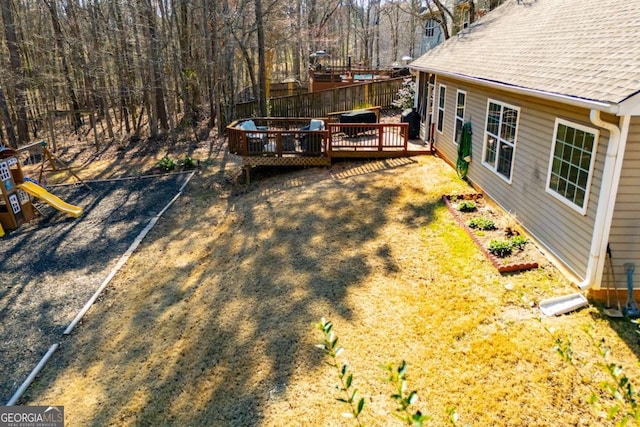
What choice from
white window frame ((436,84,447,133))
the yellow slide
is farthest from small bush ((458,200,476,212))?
the yellow slide

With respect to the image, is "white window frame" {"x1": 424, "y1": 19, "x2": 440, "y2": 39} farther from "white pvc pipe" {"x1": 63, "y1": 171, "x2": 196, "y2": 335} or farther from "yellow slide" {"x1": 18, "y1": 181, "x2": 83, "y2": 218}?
"yellow slide" {"x1": 18, "y1": 181, "x2": 83, "y2": 218}

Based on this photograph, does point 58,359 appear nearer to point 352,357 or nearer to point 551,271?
point 352,357

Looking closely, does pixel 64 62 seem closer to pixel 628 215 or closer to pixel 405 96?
pixel 405 96

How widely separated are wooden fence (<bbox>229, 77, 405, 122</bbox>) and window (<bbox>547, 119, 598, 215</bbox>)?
14314mm

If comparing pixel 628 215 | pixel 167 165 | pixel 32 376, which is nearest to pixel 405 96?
pixel 167 165

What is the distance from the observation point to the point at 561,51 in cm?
749

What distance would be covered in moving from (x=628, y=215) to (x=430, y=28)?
28.1m

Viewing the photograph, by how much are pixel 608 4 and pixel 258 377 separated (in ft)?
28.6

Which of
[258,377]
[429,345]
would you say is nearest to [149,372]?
[258,377]

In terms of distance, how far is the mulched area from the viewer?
23.8 feet

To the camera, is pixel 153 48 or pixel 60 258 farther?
pixel 153 48

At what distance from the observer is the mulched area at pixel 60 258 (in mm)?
7250

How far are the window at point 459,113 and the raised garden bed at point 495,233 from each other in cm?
250

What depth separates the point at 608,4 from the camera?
26.1ft
